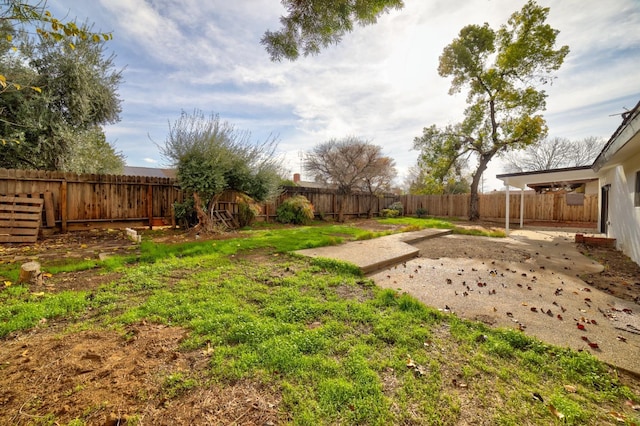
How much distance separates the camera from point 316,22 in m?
4.21

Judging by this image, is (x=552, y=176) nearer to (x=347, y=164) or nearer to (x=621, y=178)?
(x=621, y=178)

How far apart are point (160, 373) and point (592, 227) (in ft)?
53.0

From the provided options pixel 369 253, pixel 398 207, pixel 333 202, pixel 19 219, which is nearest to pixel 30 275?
pixel 19 219

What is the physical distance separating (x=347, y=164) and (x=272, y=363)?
41.8ft

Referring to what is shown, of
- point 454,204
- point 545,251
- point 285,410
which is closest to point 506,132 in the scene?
point 454,204

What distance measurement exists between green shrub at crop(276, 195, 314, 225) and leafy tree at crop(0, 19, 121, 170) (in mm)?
6897

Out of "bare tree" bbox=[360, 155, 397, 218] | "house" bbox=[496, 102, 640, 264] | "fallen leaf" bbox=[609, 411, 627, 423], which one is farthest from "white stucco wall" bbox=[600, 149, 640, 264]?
"bare tree" bbox=[360, 155, 397, 218]

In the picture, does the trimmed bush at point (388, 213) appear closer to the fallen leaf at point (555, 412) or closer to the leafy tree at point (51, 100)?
the leafy tree at point (51, 100)

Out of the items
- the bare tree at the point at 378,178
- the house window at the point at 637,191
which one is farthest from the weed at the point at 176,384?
the bare tree at the point at 378,178

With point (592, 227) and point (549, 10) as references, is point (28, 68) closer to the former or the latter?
point (549, 10)

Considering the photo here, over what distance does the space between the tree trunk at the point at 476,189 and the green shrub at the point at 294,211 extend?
9578 mm

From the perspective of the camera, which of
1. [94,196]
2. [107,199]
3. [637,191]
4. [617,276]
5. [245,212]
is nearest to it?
[617,276]

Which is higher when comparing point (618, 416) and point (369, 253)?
point (369, 253)

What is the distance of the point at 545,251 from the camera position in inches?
236
